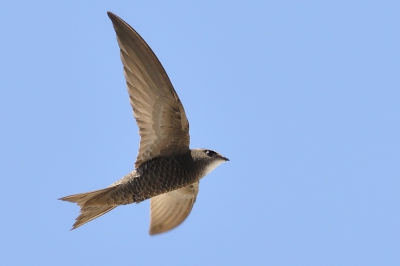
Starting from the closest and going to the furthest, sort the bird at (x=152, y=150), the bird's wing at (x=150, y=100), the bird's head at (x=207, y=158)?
the bird's wing at (x=150, y=100)
the bird at (x=152, y=150)
the bird's head at (x=207, y=158)

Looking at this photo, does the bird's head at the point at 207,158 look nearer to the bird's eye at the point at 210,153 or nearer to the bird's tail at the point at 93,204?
the bird's eye at the point at 210,153

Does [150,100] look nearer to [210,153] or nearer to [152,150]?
[152,150]

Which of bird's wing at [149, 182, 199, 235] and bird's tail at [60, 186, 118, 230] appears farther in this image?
bird's wing at [149, 182, 199, 235]

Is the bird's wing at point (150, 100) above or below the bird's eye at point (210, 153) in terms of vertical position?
above

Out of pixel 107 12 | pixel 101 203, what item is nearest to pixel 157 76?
pixel 107 12

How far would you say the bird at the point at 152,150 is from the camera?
21.4 ft

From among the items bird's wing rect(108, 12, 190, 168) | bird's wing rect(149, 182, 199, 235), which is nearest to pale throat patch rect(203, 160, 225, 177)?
bird's wing rect(108, 12, 190, 168)

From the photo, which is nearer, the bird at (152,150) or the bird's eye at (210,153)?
the bird at (152,150)

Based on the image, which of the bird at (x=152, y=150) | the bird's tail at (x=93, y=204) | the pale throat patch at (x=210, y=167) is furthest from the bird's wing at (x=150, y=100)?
the bird's tail at (x=93, y=204)

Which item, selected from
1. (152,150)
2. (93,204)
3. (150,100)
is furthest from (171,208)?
(150,100)

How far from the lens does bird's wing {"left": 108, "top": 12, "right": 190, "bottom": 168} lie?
20.7 feet

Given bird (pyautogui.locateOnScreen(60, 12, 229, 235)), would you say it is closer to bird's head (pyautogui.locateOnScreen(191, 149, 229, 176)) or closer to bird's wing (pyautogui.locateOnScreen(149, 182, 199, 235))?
bird's head (pyautogui.locateOnScreen(191, 149, 229, 176))

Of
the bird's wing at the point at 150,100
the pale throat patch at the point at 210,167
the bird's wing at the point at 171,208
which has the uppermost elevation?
the bird's wing at the point at 150,100

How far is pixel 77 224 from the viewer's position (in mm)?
6742
